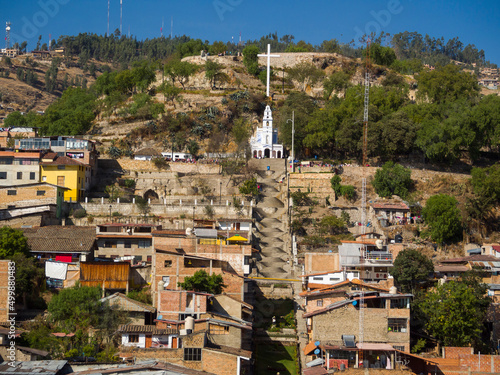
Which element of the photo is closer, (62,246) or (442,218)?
(62,246)

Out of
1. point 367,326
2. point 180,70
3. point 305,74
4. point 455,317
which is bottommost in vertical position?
point 367,326

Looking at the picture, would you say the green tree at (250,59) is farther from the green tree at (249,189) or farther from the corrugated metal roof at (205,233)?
the corrugated metal roof at (205,233)

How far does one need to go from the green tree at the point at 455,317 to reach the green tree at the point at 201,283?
10704 mm

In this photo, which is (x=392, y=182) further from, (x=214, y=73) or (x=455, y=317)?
(x=214, y=73)

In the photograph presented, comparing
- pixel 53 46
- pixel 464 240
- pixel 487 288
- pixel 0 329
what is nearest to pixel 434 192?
pixel 464 240

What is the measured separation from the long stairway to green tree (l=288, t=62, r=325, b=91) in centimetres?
2981

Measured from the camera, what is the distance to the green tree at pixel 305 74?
327ft

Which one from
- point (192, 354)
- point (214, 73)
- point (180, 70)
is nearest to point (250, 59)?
point (214, 73)

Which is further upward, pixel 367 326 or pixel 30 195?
pixel 30 195

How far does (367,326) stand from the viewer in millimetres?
38031

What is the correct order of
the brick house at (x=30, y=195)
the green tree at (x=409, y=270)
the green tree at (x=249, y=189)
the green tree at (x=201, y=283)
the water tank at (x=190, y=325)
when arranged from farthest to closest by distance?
the green tree at (x=249, y=189) < the brick house at (x=30, y=195) < the green tree at (x=409, y=270) < the green tree at (x=201, y=283) < the water tank at (x=190, y=325)

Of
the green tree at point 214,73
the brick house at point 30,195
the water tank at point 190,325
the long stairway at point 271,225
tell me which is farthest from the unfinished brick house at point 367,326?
the green tree at point 214,73

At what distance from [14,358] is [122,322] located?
763 centimetres

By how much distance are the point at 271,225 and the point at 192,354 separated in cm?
2725
